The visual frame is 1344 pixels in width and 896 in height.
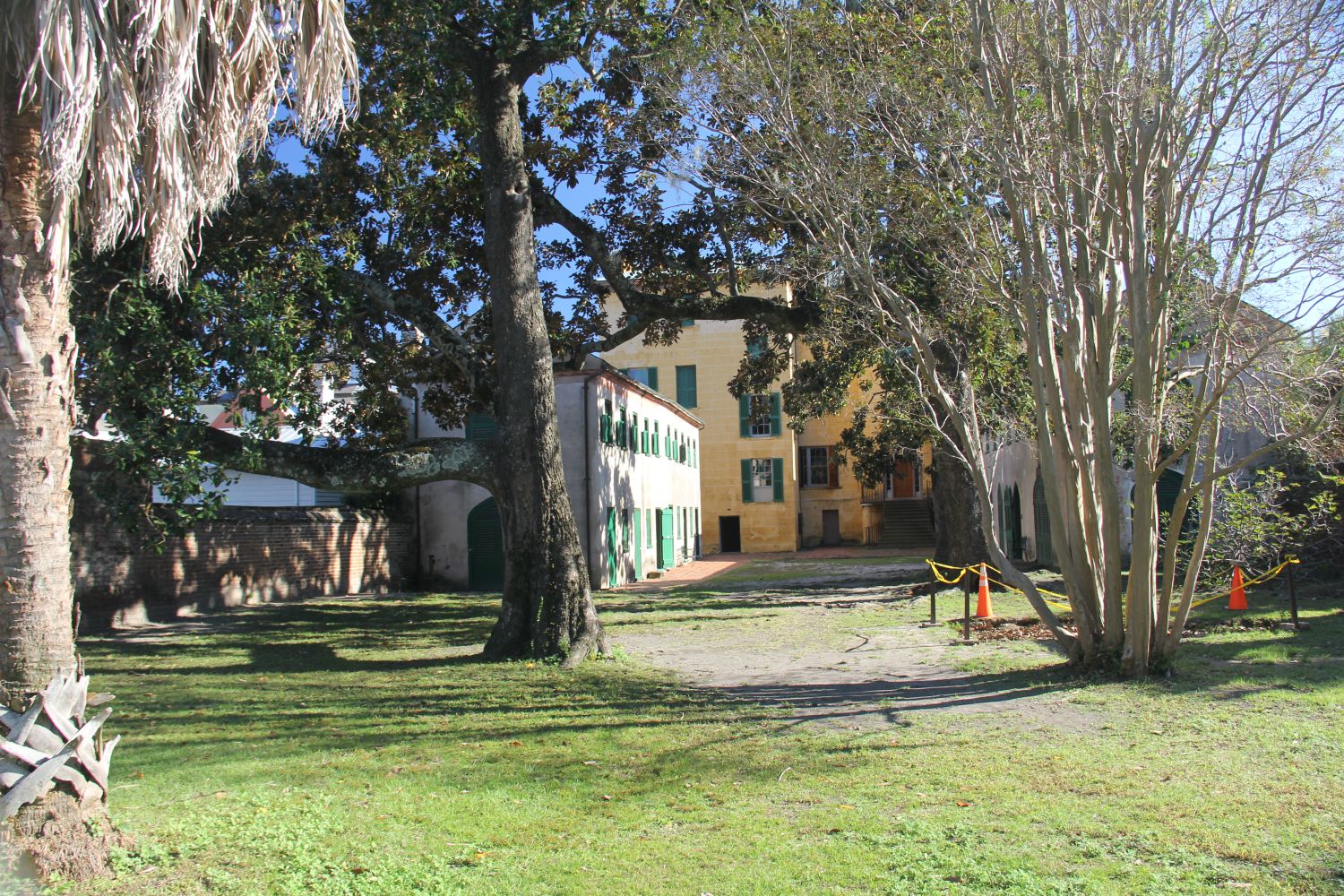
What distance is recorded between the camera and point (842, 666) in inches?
422

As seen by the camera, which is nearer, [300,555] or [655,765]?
[655,765]

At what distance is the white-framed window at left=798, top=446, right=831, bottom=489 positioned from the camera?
4319 centimetres

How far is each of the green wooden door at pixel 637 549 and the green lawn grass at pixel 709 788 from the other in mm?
A: 16855

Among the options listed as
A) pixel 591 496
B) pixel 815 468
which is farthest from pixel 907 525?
pixel 591 496

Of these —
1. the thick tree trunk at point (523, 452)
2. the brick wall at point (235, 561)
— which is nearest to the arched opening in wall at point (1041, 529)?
the brick wall at point (235, 561)

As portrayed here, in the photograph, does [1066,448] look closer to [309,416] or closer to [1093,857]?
[1093,857]

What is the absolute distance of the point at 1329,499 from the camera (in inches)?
461

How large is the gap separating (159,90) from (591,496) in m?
18.3

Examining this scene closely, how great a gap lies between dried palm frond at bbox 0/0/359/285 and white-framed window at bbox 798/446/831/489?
125 ft

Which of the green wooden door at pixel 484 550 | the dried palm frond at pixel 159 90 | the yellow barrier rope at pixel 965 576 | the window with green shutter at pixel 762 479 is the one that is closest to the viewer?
the dried palm frond at pixel 159 90

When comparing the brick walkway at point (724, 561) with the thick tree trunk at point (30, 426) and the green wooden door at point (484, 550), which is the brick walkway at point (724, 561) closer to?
the green wooden door at point (484, 550)

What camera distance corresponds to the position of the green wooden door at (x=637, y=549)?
2714 cm

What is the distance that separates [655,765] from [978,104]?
7.34 metres

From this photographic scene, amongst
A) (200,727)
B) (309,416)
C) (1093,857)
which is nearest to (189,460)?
(309,416)
